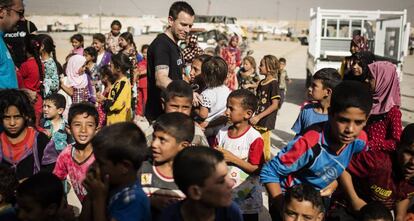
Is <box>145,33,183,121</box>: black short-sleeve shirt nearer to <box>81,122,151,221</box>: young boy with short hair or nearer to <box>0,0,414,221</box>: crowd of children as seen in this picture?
<box>0,0,414,221</box>: crowd of children

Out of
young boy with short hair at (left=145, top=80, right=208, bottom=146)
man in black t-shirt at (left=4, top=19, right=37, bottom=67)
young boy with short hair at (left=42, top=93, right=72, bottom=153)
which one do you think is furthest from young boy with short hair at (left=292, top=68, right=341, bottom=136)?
man in black t-shirt at (left=4, top=19, right=37, bottom=67)

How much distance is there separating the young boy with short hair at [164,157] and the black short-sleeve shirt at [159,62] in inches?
48.2

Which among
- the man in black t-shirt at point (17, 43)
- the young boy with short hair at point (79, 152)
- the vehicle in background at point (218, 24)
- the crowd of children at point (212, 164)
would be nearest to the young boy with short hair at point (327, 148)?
the crowd of children at point (212, 164)

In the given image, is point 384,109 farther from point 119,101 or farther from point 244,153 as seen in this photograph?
point 119,101

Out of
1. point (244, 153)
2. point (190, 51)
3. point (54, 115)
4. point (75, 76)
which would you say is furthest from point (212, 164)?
point (75, 76)

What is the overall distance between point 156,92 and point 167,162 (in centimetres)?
139

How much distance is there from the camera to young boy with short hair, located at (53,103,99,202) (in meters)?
3.00

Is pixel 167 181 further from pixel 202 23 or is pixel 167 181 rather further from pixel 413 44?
pixel 413 44

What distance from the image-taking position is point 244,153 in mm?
3168

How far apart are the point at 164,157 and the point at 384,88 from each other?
103 inches

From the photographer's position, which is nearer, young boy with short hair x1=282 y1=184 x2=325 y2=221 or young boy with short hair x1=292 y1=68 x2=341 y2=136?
young boy with short hair x1=282 y1=184 x2=325 y2=221

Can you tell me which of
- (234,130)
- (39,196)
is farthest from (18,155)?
(234,130)

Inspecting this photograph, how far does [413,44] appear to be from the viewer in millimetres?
36250

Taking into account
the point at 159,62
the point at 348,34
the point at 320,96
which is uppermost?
the point at 348,34
